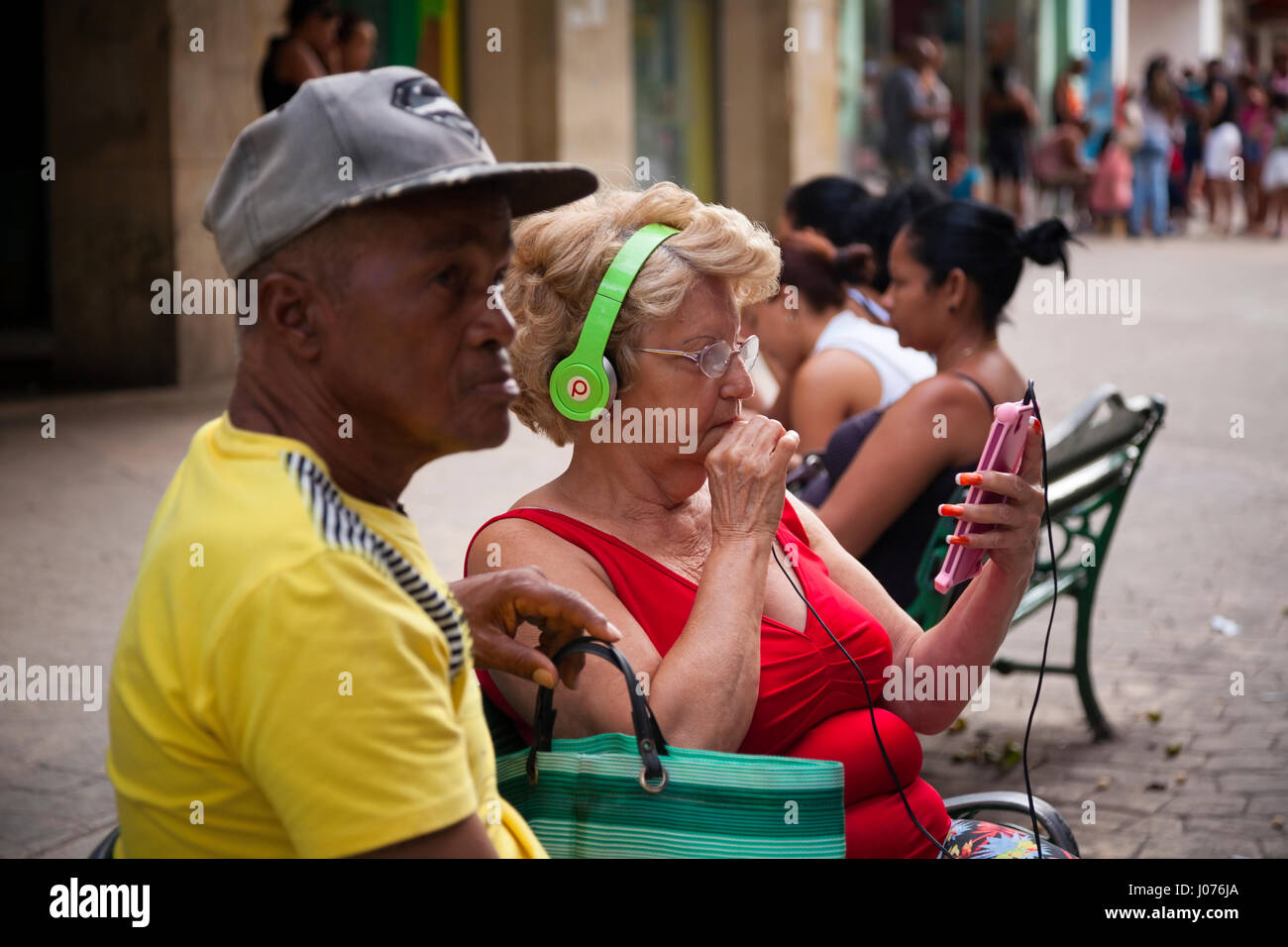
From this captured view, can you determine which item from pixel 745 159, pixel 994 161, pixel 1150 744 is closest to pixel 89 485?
pixel 1150 744

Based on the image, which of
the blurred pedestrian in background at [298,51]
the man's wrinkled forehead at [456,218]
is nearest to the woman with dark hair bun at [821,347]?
the man's wrinkled forehead at [456,218]

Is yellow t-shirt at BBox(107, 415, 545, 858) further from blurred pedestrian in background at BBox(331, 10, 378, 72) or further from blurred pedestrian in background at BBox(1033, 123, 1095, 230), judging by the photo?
blurred pedestrian in background at BBox(1033, 123, 1095, 230)

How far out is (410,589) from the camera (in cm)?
156

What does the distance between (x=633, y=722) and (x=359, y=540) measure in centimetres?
74

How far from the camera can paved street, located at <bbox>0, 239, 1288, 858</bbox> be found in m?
4.46

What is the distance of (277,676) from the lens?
1.43 m

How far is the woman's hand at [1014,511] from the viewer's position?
2.54 metres

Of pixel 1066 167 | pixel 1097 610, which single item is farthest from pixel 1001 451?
pixel 1066 167

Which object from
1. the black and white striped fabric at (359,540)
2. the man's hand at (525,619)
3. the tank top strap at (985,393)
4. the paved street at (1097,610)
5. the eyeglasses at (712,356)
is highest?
the eyeglasses at (712,356)

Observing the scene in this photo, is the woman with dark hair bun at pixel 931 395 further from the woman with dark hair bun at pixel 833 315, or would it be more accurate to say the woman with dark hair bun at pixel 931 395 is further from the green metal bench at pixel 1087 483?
the green metal bench at pixel 1087 483

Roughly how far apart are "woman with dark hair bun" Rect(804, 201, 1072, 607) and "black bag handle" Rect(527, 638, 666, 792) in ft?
6.50

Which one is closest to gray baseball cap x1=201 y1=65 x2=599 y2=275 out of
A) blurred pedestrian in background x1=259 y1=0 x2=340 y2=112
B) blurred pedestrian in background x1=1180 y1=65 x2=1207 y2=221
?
blurred pedestrian in background x1=259 y1=0 x2=340 y2=112

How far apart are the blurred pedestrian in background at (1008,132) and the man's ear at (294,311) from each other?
69.3 ft
